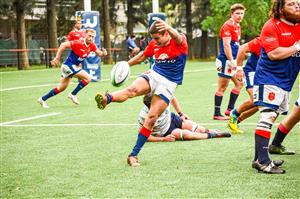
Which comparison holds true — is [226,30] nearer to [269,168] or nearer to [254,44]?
[254,44]

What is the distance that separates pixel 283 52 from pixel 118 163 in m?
2.36

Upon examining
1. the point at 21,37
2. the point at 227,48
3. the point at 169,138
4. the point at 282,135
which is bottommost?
the point at 169,138

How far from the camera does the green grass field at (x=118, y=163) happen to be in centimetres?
578

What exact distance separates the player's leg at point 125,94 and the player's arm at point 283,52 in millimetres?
1794

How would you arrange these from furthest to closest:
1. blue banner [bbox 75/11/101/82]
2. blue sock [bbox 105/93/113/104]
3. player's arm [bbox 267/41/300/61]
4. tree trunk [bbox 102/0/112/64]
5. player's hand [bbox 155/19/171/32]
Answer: tree trunk [bbox 102/0/112/64] → blue banner [bbox 75/11/101/82] → blue sock [bbox 105/93/113/104] → player's hand [bbox 155/19/171/32] → player's arm [bbox 267/41/300/61]

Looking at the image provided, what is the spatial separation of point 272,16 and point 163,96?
5.53 feet

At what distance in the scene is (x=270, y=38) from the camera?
6.43m

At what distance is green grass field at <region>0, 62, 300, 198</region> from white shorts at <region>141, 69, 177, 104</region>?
30.9 inches

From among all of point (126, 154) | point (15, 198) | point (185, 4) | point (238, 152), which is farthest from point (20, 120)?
point (185, 4)

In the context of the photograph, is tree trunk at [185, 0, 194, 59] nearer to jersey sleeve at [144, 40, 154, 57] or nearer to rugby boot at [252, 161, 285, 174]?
jersey sleeve at [144, 40, 154, 57]

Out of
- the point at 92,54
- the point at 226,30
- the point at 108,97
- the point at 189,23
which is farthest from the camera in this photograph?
the point at 189,23

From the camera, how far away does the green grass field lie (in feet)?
19.0

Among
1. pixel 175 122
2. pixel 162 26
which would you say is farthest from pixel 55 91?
pixel 162 26

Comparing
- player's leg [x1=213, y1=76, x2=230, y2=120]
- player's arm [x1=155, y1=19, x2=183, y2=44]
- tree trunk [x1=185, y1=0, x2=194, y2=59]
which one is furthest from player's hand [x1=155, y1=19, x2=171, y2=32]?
tree trunk [x1=185, y1=0, x2=194, y2=59]
